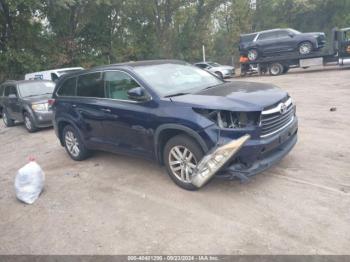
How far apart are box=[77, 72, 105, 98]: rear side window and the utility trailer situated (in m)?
14.9

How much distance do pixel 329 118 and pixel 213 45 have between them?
25439mm

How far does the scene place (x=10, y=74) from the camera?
71.3 ft

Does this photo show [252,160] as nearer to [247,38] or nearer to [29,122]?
[29,122]

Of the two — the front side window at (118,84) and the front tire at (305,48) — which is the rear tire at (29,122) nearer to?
the front side window at (118,84)

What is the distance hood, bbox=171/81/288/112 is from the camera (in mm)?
4129

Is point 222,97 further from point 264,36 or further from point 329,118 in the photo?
point 264,36

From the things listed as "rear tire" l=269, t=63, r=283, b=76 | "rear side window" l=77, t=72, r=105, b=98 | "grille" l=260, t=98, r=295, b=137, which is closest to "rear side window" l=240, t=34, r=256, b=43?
"rear tire" l=269, t=63, r=283, b=76

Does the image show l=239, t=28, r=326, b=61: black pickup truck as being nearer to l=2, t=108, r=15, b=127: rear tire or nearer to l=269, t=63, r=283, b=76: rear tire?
l=269, t=63, r=283, b=76: rear tire

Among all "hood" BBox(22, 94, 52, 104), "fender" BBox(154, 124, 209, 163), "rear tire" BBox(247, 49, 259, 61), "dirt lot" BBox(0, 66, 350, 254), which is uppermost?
"rear tire" BBox(247, 49, 259, 61)

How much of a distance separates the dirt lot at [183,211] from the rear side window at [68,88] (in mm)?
1414

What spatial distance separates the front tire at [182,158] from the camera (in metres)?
4.36

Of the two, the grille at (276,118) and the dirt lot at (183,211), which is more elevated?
the grille at (276,118)

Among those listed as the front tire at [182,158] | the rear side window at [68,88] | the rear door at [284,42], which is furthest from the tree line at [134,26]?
the front tire at [182,158]

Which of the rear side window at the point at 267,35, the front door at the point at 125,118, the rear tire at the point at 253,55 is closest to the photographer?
the front door at the point at 125,118
